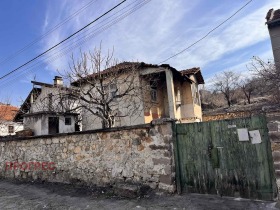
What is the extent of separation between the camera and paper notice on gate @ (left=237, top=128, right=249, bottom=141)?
5107mm

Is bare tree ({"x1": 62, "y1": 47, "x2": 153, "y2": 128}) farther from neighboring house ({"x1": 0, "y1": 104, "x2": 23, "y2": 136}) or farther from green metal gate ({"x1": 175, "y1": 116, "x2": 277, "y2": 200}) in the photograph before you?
neighboring house ({"x1": 0, "y1": 104, "x2": 23, "y2": 136})

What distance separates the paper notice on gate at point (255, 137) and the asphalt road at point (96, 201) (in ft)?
3.98

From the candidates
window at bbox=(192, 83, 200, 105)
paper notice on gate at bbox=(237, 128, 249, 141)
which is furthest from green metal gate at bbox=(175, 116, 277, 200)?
window at bbox=(192, 83, 200, 105)

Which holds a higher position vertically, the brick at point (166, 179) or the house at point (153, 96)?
the house at point (153, 96)

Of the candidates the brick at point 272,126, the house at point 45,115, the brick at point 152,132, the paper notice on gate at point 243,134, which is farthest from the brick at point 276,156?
the house at point 45,115

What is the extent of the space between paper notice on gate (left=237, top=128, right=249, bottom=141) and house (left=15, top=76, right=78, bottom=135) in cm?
1238

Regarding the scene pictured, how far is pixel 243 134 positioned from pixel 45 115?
1595 cm

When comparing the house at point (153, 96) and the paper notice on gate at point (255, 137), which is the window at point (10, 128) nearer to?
the house at point (153, 96)

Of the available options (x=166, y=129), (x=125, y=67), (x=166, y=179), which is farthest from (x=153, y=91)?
(x=166, y=179)

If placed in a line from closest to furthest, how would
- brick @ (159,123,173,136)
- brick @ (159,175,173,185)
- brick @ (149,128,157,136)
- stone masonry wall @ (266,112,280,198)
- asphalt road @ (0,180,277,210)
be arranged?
stone masonry wall @ (266,112,280,198), asphalt road @ (0,180,277,210), brick @ (159,175,173,185), brick @ (159,123,173,136), brick @ (149,128,157,136)

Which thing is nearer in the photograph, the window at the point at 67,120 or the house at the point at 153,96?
the house at the point at 153,96

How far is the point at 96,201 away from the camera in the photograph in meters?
5.89

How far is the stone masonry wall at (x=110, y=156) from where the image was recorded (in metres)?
6.03

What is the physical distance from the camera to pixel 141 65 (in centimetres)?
1475
